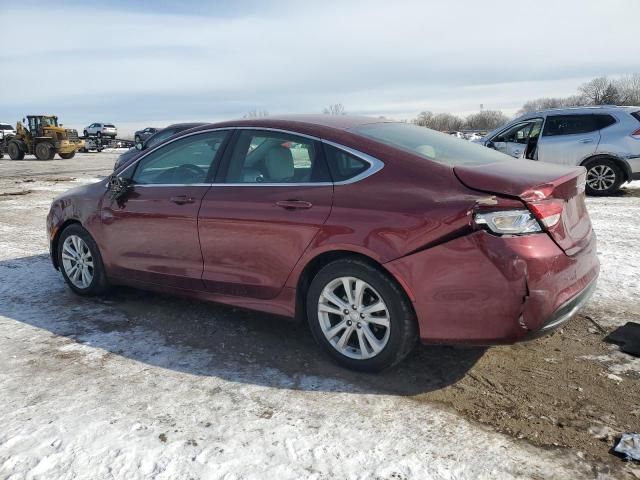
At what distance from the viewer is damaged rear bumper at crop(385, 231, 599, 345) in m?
2.90

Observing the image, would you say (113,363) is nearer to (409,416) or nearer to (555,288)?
(409,416)

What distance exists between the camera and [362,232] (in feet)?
10.6

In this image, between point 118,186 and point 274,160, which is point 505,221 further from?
point 118,186

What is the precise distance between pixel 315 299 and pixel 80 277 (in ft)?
8.69

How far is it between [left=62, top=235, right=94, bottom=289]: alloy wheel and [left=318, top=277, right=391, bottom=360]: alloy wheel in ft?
8.32

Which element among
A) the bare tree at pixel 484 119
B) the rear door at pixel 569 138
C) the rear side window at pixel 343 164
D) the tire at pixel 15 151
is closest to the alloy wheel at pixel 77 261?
the rear side window at pixel 343 164

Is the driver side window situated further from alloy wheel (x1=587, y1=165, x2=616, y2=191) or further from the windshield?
the windshield

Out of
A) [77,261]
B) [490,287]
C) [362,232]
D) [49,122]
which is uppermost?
[49,122]

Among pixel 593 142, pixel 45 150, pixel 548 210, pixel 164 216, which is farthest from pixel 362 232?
pixel 45 150

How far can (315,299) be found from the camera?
3.53 meters

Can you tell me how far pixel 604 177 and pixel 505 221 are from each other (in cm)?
870

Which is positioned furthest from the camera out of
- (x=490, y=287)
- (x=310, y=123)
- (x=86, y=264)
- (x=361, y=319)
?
(x=86, y=264)

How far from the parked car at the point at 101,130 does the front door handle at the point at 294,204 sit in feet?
164

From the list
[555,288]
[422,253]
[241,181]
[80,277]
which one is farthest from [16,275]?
[555,288]
